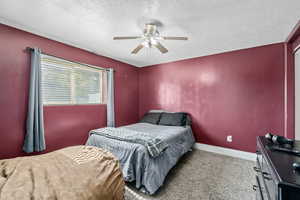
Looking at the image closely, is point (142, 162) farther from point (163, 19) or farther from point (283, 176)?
point (163, 19)

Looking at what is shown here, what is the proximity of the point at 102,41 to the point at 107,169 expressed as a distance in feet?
7.52

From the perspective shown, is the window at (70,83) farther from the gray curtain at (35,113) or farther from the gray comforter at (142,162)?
the gray comforter at (142,162)

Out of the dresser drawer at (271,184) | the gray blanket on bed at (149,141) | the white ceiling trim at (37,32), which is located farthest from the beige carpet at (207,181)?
the white ceiling trim at (37,32)

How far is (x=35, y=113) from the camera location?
211 cm

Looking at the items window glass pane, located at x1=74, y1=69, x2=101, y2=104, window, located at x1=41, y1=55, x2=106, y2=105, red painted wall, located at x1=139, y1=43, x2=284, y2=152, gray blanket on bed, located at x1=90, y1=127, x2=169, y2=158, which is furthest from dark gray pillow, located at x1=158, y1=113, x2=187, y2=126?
window glass pane, located at x1=74, y1=69, x2=101, y2=104

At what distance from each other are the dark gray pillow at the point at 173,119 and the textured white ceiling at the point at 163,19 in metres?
1.63

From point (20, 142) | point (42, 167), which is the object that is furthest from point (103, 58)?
point (42, 167)

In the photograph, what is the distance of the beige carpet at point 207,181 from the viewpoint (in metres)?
1.66

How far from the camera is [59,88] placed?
255cm

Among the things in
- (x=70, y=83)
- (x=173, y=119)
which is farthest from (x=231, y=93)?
(x=70, y=83)

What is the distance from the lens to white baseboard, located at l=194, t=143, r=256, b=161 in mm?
2656

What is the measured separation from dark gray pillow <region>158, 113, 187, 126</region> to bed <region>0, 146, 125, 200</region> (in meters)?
2.07

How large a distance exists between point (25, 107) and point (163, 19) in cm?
253

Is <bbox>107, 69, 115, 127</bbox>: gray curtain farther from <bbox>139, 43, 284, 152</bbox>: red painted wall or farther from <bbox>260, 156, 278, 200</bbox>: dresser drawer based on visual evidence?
<bbox>260, 156, 278, 200</bbox>: dresser drawer
